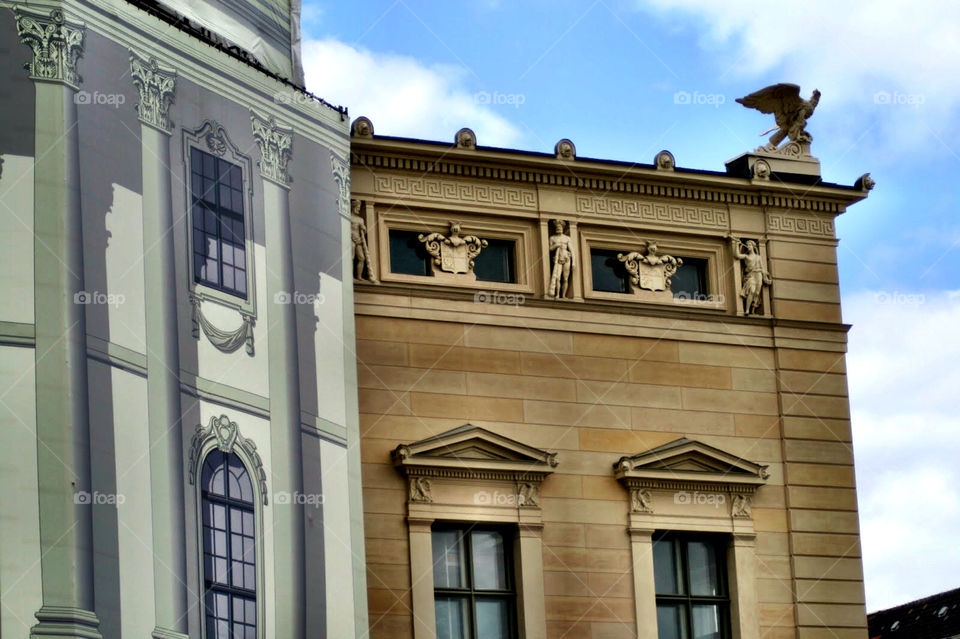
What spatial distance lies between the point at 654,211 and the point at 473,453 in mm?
5202

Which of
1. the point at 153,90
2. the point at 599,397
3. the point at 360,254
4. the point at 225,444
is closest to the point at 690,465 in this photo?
the point at 599,397

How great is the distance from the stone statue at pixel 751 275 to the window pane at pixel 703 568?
3.79 m

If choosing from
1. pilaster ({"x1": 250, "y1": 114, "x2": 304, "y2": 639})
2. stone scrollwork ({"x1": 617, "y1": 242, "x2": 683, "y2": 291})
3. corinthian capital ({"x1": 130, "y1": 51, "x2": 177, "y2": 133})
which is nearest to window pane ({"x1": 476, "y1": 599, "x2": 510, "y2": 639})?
pilaster ({"x1": 250, "y1": 114, "x2": 304, "y2": 639})

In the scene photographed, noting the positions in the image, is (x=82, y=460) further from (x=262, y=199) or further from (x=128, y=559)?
(x=262, y=199)

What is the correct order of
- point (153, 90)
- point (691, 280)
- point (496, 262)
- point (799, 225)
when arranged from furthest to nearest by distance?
point (799, 225)
point (691, 280)
point (496, 262)
point (153, 90)

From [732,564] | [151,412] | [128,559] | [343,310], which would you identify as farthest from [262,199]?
[732,564]

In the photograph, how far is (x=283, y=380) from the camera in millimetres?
26312

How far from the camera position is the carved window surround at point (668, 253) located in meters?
30.1

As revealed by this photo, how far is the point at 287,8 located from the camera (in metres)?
28.2

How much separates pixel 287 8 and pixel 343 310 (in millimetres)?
4452

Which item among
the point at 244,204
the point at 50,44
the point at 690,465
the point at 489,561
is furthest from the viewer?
the point at 690,465

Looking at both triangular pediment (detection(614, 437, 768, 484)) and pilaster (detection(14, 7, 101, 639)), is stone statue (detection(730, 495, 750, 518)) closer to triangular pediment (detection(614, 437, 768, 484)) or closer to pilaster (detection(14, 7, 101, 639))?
triangular pediment (detection(614, 437, 768, 484))

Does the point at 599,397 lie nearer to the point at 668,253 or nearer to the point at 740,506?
the point at 740,506

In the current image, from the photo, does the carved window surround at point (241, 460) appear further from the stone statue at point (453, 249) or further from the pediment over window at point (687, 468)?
the pediment over window at point (687, 468)
